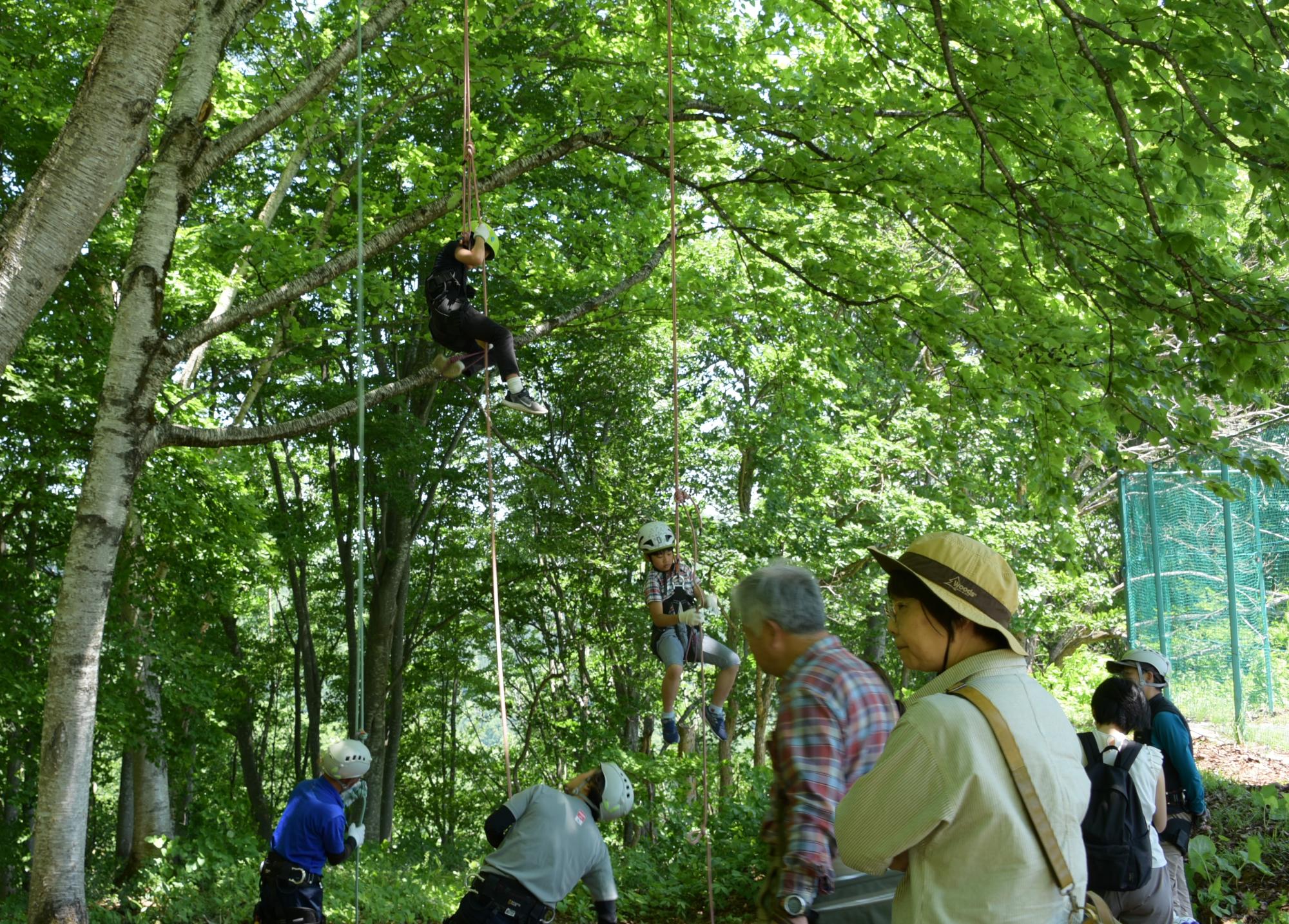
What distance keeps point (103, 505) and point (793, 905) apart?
5401mm

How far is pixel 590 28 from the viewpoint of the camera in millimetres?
11125

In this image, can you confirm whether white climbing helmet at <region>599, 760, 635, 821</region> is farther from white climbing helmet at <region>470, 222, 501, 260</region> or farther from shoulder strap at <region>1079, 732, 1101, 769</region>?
white climbing helmet at <region>470, 222, 501, 260</region>

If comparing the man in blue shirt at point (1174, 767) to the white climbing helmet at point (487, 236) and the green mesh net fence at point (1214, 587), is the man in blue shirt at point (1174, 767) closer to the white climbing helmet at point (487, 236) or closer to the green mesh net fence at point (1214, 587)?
the white climbing helmet at point (487, 236)

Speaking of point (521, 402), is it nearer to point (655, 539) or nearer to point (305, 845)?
point (655, 539)

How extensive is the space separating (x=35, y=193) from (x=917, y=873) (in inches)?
192

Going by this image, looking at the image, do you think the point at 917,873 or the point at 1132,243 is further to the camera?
the point at 1132,243

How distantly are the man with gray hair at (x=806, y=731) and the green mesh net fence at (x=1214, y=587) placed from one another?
831cm

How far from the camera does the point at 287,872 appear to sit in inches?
238

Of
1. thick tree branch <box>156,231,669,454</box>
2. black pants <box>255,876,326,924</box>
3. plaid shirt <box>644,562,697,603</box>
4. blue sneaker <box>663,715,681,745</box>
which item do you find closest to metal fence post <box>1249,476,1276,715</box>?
blue sneaker <box>663,715,681,745</box>

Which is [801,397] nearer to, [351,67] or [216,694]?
[351,67]

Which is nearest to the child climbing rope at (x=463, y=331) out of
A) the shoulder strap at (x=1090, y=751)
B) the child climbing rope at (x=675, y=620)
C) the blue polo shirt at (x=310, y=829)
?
the child climbing rope at (x=675, y=620)

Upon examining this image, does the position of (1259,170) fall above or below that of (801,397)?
below

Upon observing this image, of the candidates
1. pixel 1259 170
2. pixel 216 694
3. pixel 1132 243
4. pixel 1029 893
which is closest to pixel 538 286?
pixel 216 694

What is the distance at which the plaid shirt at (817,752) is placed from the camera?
2676 mm
